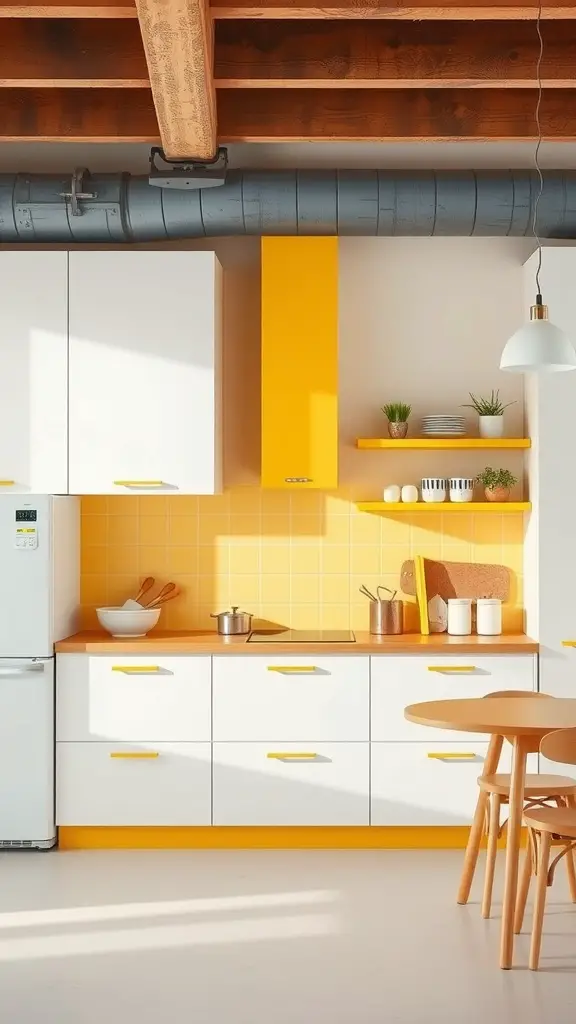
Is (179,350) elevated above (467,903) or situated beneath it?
elevated above

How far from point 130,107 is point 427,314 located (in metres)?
1.77

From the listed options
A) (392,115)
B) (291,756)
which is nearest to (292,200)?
(392,115)

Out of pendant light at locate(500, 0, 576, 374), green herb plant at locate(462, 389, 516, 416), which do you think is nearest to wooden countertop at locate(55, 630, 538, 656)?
green herb plant at locate(462, 389, 516, 416)

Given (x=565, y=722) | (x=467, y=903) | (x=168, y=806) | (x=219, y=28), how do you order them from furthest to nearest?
(x=168, y=806) < (x=467, y=903) < (x=219, y=28) < (x=565, y=722)

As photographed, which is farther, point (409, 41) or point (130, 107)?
point (130, 107)

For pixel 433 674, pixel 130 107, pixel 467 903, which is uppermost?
pixel 130 107

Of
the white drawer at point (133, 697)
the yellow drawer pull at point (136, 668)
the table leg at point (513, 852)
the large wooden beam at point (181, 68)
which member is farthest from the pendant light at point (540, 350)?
the yellow drawer pull at point (136, 668)

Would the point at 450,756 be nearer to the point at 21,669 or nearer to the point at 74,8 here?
the point at 21,669

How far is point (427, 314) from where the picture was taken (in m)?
5.28

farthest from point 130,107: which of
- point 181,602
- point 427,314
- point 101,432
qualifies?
point 181,602

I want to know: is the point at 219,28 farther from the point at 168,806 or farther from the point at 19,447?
the point at 168,806

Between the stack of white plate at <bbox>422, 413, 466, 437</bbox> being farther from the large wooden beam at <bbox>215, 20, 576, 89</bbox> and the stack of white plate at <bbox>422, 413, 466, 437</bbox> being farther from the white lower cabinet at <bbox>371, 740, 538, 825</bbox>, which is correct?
the large wooden beam at <bbox>215, 20, 576, 89</bbox>

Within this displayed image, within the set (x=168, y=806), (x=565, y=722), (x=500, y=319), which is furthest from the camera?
(x=500, y=319)

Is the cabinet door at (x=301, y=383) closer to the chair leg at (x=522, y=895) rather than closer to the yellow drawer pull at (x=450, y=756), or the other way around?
the yellow drawer pull at (x=450, y=756)
